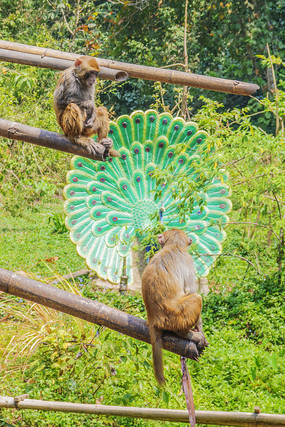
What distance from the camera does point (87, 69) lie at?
319 centimetres

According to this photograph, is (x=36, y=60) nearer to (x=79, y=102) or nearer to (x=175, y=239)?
(x=79, y=102)

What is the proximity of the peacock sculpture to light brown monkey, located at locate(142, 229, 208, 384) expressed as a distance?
3805mm

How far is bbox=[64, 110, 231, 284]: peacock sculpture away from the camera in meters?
6.82

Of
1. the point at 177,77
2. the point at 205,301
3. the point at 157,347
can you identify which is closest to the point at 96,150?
the point at 177,77

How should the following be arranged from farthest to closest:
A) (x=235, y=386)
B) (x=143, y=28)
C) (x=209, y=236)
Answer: (x=143, y=28) < (x=209, y=236) < (x=235, y=386)

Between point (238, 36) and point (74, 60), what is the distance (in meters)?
9.50

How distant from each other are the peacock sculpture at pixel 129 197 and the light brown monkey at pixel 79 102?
10.9 feet

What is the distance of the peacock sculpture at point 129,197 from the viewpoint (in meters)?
6.82

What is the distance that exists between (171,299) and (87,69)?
1.41 m

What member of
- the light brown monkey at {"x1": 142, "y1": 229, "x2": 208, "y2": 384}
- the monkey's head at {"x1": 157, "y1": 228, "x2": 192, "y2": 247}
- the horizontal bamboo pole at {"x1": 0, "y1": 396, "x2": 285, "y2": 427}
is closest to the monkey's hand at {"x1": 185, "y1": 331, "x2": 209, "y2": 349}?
the light brown monkey at {"x1": 142, "y1": 229, "x2": 208, "y2": 384}

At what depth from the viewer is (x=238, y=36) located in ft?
39.1

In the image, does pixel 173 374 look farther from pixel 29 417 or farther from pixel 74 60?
pixel 74 60

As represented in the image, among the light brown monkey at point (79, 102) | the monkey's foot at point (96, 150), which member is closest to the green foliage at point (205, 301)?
the light brown monkey at point (79, 102)

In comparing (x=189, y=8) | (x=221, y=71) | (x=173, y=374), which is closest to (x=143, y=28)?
(x=189, y=8)
